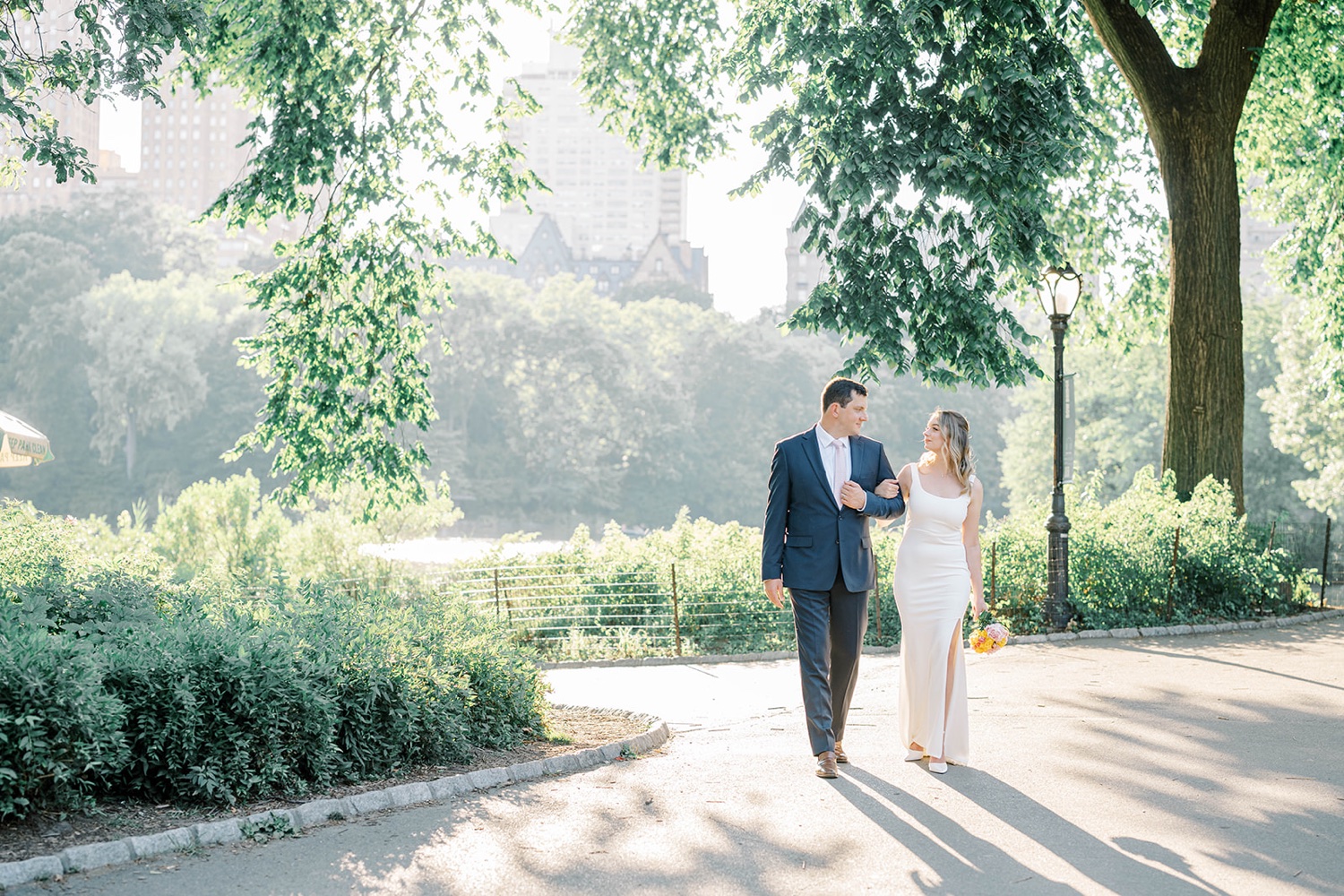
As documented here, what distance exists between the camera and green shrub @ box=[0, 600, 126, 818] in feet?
16.1

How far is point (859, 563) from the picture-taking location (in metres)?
6.61

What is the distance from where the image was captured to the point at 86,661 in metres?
5.21

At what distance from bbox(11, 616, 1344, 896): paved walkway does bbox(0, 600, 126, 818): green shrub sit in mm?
546

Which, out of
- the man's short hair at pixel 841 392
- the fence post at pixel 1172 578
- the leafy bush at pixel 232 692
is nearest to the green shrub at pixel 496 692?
the leafy bush at pixel 232 692

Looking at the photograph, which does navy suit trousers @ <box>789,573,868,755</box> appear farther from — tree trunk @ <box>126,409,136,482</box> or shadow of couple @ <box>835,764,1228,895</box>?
tree trunk @ <box>126,409,136,482</box>

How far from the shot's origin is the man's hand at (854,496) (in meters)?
6.51

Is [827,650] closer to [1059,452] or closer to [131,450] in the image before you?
[1059,452]

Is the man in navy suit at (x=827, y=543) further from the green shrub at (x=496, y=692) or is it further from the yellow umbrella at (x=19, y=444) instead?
the yellow umbrella at (x=19, y=444)

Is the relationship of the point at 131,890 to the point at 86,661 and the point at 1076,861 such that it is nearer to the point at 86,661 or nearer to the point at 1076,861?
the point at 86,661

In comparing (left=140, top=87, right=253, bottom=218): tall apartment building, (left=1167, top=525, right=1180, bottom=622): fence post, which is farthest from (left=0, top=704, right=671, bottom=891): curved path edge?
(left=140, top=87, right=253, bottom=218): tall apartment building

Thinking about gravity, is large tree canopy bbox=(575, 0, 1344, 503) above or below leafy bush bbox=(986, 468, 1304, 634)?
above

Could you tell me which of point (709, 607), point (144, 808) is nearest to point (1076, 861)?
point (144, 808)

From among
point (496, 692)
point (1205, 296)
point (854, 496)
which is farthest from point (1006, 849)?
point (1205, 296)

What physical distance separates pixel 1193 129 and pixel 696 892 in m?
13.5
